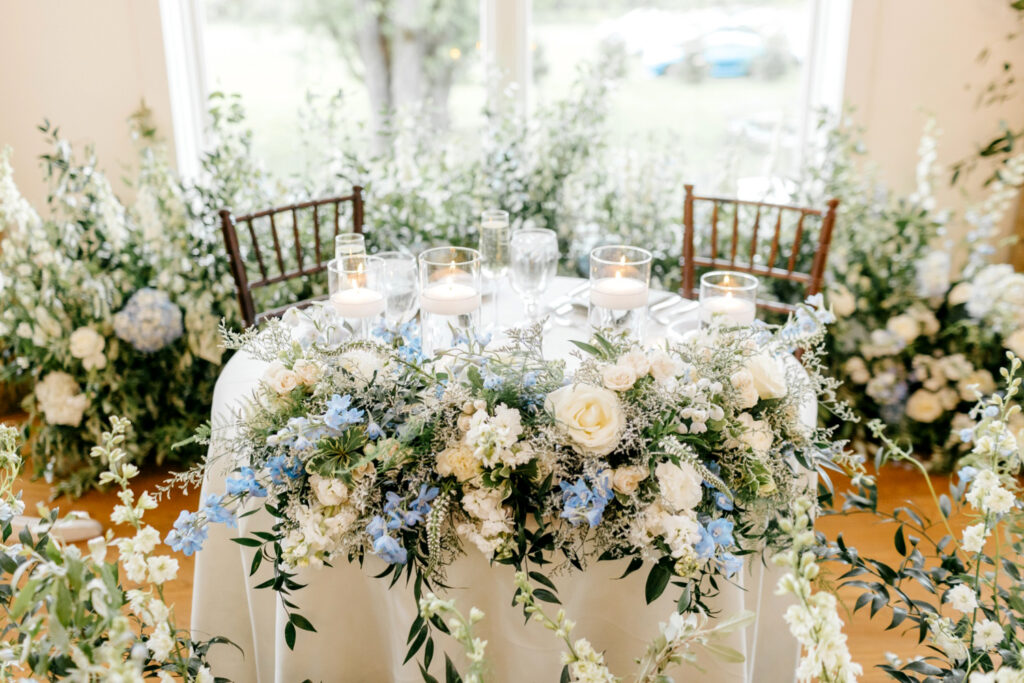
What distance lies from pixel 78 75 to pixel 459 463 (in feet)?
8.85

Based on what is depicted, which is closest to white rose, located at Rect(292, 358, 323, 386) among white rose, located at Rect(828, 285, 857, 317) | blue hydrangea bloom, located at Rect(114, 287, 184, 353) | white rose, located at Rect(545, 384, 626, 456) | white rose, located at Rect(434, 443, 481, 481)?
white rose, located at Rect(434, 443, 481, 481)

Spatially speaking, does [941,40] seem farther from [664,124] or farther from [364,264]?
[364,264]

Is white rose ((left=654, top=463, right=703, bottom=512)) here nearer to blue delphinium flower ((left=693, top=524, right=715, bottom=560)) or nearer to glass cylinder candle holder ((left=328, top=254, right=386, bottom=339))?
blue delphinium flower ((left=693, top=524, right=715, bottom=560))

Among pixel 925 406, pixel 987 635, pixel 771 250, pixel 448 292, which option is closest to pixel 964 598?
pixel 987 635

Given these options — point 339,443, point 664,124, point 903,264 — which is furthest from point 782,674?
point 664,124

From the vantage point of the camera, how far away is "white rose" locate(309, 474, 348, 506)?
1.07 m

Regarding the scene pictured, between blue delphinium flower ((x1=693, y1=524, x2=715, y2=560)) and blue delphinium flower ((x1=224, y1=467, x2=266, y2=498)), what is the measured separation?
58 cm

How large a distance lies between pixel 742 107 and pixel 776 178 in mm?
362

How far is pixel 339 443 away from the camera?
3.60 feet

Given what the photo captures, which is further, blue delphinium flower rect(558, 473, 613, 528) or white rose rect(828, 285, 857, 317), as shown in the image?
white rose rect(828, 285, 857, 317)

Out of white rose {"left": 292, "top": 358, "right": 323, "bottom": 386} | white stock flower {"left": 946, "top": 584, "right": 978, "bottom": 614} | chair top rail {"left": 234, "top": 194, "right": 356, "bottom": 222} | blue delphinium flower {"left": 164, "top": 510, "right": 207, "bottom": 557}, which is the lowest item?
white stock flower {"left": 946, "top": 584, "right": 978, "bottom": 614}

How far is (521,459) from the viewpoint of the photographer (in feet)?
3.43

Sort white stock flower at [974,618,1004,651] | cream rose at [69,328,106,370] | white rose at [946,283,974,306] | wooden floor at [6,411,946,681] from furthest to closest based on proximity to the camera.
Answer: white rose at [946,283,974,306] → cream rose at [69,328,106,370] → wooden floor at [6,411,946,681] → white stock flower at [974,618,1004,651]

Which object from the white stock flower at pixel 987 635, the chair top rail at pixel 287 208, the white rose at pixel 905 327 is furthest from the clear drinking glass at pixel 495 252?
the white rose at pixel 905 327
